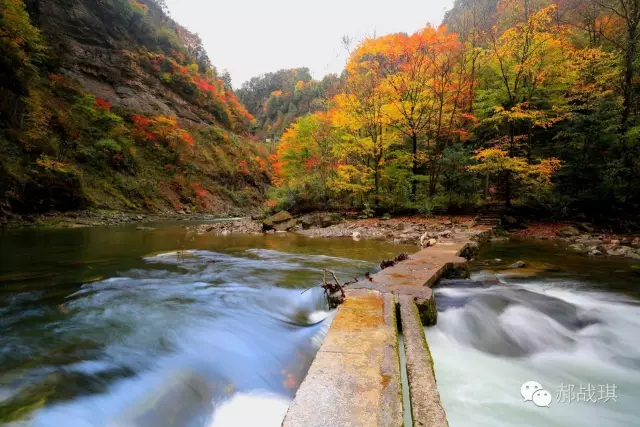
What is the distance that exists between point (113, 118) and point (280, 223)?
680 inches

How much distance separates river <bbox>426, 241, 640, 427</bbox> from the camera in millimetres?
2455

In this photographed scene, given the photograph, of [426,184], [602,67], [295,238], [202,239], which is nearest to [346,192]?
[426,184]

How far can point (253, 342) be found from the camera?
3.60m

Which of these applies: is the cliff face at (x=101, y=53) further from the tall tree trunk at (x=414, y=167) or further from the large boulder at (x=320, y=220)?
the tall tree trunk at (x=414, y=167)

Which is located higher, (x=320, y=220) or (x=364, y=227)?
(x=320, y=220)

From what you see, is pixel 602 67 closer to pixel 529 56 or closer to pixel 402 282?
pixel 529 56

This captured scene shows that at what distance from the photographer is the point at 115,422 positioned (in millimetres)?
2264

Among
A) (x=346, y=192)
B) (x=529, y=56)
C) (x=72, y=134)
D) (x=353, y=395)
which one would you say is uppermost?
(x=529, y=56)

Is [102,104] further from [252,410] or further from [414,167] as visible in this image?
[252,410]

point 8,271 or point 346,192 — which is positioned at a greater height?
point 346,192

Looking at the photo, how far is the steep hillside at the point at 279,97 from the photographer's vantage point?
61.0 m

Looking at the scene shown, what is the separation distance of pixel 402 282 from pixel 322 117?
16611mm

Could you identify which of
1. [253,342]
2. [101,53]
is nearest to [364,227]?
[253,342]

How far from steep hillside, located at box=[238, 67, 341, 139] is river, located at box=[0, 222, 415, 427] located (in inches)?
2040
